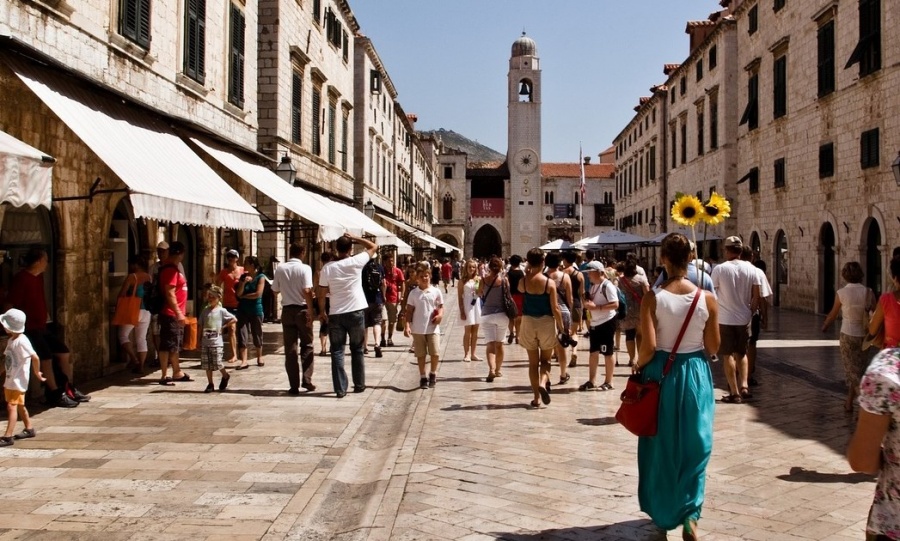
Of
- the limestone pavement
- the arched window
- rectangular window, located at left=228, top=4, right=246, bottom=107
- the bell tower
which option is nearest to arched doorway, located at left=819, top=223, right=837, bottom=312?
the limestone pavement

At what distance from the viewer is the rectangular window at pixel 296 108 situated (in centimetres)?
2017

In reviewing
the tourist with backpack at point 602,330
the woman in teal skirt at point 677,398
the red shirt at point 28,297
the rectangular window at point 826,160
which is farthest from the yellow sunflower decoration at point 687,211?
the rectangular window at point 826,160

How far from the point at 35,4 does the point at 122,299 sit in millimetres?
3770

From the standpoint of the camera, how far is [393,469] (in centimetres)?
630

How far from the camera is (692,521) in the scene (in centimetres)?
445

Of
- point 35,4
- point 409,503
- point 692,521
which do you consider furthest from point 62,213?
point 692,521

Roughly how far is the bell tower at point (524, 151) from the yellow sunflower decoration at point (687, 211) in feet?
231

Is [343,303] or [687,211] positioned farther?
[343,303]

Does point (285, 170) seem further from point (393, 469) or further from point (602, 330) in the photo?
point (393, 469)

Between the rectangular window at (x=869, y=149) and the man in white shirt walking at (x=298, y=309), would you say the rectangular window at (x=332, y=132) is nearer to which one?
the rectangular window at (x=869, y=149)

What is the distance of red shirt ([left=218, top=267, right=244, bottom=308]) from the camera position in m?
12.3

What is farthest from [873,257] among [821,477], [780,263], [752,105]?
[821,477]

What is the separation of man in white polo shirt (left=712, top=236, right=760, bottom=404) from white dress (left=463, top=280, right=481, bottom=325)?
4414 millimetres

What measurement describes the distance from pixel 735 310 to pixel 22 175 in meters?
7.36
